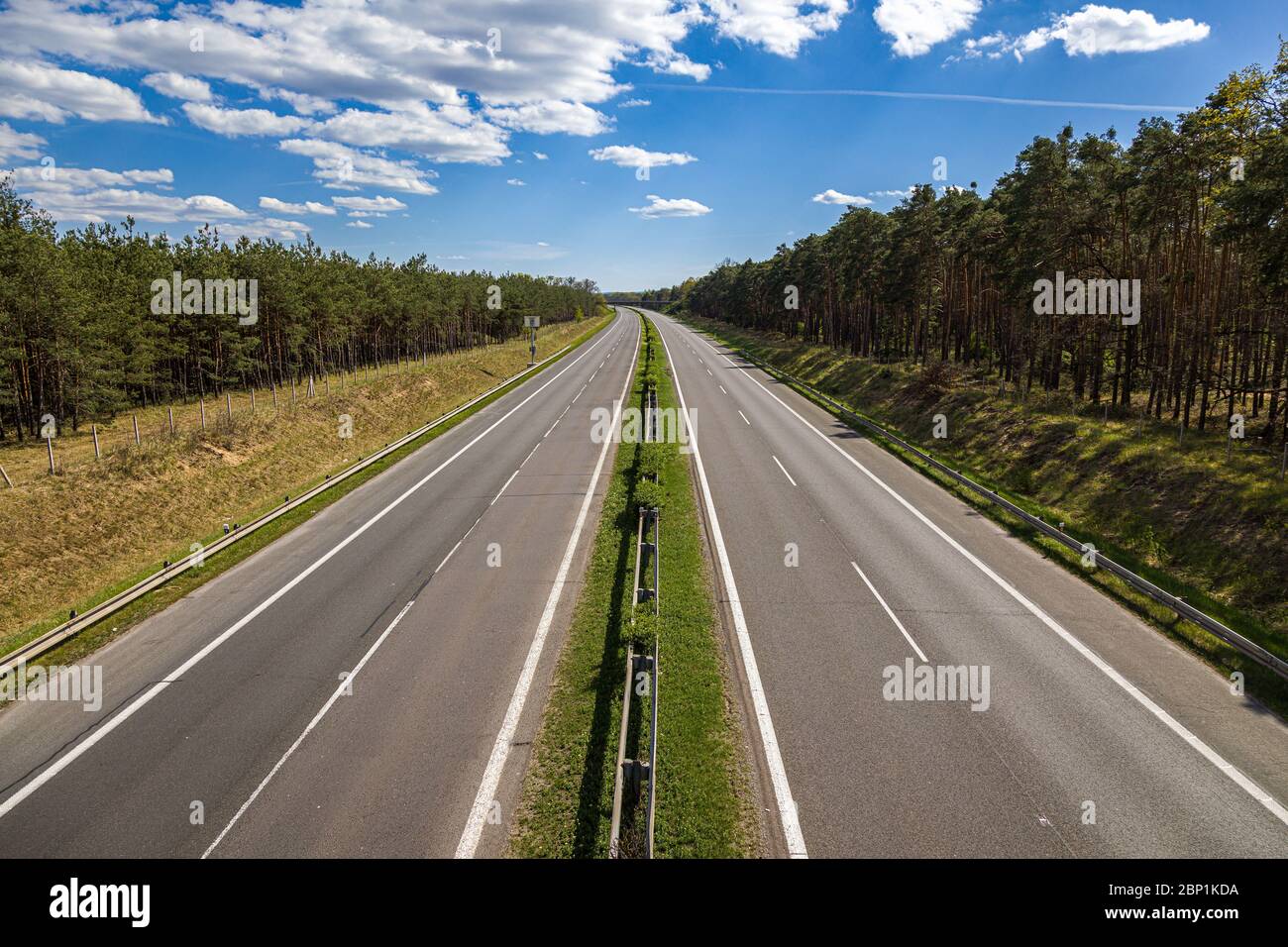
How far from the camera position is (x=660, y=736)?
404 inches

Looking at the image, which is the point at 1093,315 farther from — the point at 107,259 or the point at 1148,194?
the point at 107,259

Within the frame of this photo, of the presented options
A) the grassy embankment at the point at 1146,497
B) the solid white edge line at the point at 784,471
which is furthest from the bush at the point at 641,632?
the solid white edge line at the point at 784,471

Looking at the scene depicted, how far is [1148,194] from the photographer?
91.6ft

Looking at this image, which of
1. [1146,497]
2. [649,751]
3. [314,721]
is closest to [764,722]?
[649,751]

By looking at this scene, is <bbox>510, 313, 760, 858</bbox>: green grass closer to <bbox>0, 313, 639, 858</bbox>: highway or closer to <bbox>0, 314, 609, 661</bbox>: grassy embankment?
<bbox>0, 313, 639, 858</bbox>: highway

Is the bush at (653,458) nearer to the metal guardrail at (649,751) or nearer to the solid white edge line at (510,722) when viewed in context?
the solid white edge line at (510,722)

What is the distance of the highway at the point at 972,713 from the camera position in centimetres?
837

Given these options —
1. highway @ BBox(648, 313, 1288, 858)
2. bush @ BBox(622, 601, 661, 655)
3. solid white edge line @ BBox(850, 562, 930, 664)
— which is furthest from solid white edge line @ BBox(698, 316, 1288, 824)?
bush @ BBox(622, 601, 661, 655)

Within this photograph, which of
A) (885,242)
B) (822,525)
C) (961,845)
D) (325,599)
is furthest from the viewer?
(885,242)

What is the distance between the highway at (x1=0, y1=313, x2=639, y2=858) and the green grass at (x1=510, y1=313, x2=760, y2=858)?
499mm

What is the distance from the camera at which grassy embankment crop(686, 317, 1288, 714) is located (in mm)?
14531

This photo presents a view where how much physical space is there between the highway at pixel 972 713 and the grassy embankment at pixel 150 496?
1446 cm

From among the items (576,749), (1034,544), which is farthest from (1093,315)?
(576,749)
